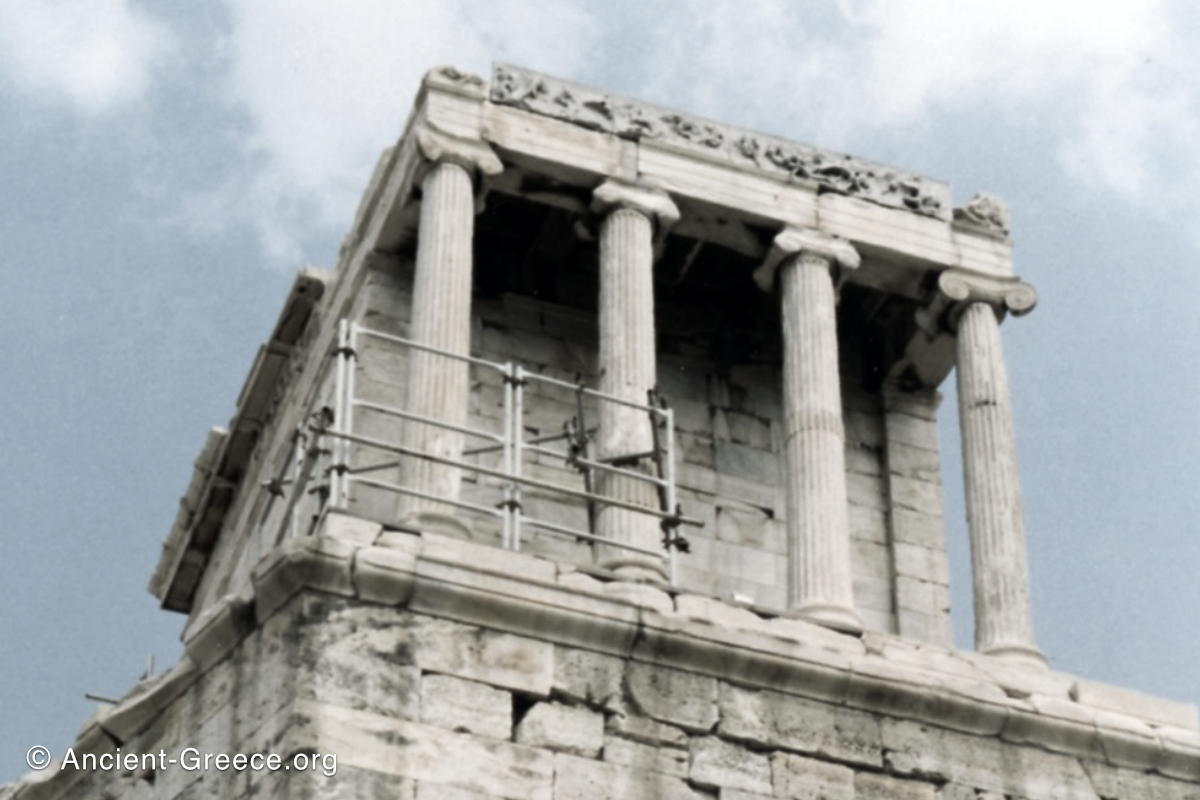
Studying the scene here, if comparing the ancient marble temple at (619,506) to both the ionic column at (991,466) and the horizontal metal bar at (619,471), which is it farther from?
the horizontal metal bar at (619,471)

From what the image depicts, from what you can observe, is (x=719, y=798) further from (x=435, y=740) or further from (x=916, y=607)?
(x=916, y=607)

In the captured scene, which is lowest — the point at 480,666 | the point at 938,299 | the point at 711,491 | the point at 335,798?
the point at 335,798

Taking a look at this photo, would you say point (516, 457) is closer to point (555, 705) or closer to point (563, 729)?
Result: point (555, 705)

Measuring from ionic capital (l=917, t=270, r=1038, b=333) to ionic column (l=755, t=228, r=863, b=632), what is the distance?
2.48 ft

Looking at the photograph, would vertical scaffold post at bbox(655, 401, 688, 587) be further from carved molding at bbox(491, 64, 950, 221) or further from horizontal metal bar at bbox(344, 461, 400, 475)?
carved molding at bbox(491, 64, 950, 221)

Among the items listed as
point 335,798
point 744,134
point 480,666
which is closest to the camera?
point 335,798

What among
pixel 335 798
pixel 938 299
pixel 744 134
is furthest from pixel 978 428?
pixel 335 798

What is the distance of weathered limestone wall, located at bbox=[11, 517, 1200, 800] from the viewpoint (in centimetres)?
1477

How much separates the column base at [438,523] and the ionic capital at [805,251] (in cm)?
410

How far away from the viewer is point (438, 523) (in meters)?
16.7

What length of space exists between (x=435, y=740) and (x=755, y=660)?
210 centimetres

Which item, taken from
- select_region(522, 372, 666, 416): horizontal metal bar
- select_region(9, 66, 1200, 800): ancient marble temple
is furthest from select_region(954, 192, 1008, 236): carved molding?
select_region(522, 372, 666, 416): horizontal metal bar

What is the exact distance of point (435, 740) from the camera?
14742 millimetres

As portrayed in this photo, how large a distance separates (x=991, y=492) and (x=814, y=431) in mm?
1318
